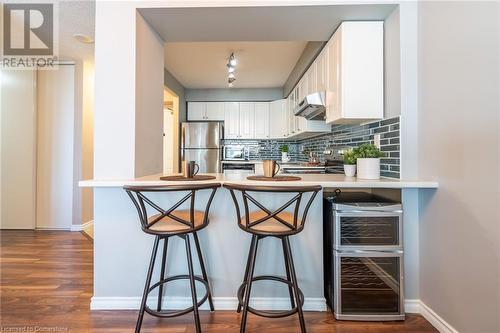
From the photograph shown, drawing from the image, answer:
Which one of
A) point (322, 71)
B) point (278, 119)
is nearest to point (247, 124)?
point (278, 119)

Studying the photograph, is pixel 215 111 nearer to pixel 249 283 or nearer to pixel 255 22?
pixel 255 22

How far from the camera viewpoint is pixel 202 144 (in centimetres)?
552

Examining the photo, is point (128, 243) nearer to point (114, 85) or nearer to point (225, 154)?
point (114, 85)

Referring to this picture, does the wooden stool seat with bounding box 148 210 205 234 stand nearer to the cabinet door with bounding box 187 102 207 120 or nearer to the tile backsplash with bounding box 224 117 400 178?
the tile backsplash with bounding box 224 117 400 178

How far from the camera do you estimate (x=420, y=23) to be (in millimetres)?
1910

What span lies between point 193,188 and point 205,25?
1442mm

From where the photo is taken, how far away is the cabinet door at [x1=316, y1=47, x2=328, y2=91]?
8.73ft

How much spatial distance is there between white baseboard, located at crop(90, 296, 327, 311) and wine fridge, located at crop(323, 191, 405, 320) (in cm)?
16

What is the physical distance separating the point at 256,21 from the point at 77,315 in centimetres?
248

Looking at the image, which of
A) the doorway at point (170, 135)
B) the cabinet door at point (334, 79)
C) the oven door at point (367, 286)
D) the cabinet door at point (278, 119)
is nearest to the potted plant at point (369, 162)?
the cabinet door at point (334, 79)

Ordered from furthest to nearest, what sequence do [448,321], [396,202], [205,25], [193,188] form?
1. [205,25]
2. [396,202]
3. [448,321]
4. [193,188]

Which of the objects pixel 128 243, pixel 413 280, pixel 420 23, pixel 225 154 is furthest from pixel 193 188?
pixel 225 154

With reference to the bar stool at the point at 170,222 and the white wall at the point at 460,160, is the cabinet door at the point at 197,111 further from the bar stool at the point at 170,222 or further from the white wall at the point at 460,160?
the white wall at the point at 460,160

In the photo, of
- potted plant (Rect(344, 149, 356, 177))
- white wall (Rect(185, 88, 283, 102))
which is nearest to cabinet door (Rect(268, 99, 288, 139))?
white wall (Rect(185, 88, 283, 102))
